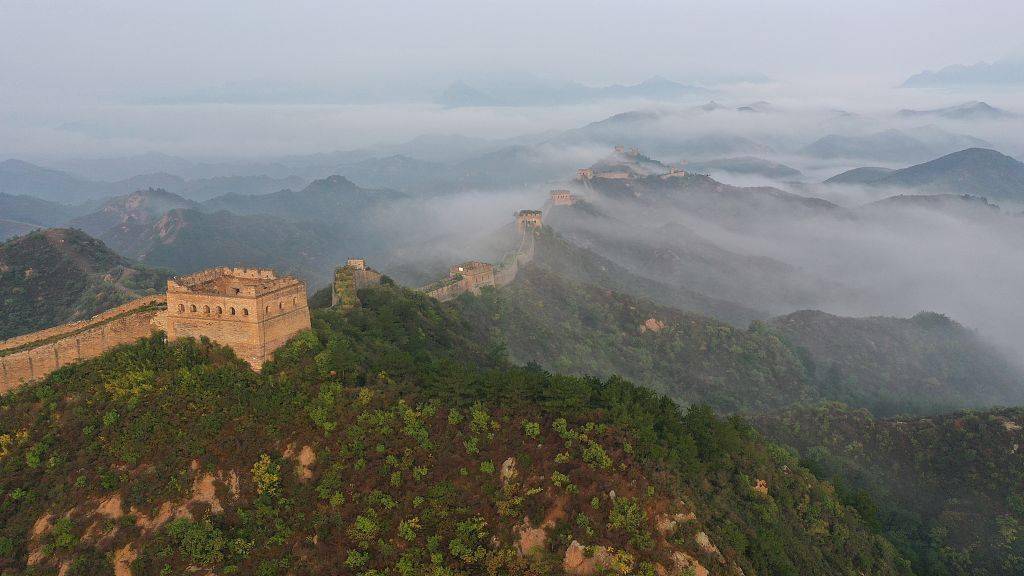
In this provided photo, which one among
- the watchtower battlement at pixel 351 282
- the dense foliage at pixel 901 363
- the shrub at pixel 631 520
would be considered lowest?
the dense foliage at pixel 901 363

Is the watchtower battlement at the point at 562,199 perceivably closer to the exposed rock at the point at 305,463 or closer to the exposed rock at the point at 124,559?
the exposed rock at the point at 305,463

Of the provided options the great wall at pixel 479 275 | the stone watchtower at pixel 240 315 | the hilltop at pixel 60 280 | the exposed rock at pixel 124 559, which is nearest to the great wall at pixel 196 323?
the stone watchtower at pixel 240 315

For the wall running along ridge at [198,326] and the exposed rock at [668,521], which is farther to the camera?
the wall running along ridge at [198,326]

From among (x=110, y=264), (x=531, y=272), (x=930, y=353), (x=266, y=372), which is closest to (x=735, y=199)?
(x=930, y=353)

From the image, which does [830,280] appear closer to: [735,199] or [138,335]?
[735,199]

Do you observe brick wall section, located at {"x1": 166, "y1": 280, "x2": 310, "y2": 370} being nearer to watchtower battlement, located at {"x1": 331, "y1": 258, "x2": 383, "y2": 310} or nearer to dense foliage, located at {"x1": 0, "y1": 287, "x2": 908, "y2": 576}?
dense foliage, located at {"x1": 0, "y1": 287, "x2": 908, "y2": 576}

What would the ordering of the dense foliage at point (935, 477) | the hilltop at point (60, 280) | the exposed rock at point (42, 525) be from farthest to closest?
the hilltop at point (60, 280) → the dense foliage at point (935, 477) → the exposed rock at point (42, 525)
